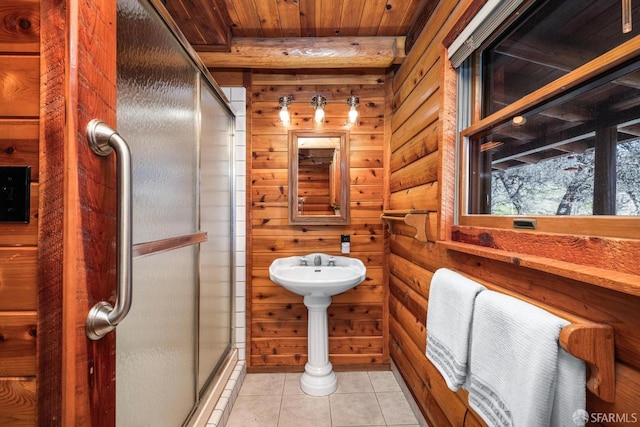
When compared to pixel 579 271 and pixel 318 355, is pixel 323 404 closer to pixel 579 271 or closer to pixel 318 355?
pixel 318 355

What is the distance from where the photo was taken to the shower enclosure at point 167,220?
854 mm

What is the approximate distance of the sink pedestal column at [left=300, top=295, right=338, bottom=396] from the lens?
1.79 meters

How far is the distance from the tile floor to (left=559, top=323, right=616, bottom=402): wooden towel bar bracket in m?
1.28

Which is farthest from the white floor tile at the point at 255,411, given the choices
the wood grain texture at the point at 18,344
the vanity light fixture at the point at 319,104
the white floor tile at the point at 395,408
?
the vanity light fixture at the point at 319,104

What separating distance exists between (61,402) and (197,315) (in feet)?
2.88

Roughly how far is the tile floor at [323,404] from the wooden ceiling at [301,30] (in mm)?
2282

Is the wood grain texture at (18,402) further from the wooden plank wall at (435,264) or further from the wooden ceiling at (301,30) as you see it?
the wooden ceiling at (301,30)

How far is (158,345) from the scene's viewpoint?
1022mm

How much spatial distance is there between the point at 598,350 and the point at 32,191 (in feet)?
4.19

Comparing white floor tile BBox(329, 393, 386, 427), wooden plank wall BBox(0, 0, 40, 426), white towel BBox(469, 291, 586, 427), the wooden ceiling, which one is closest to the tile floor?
white floor tile BBox(329, 393, 386, 427)

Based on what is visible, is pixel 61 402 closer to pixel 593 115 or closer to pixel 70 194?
pixel 70 194

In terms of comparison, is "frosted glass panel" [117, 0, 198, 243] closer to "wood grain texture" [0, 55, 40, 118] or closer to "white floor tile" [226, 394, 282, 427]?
"wood grain texture" [0, 55, 40, 118]

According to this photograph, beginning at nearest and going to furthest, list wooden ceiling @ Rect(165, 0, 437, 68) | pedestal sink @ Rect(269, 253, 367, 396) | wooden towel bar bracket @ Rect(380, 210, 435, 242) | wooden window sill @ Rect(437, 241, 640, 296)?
wooden window sill @ Rect(437, 241, 640, 296) < wooden towel bar bracket @ Rect(380, 210, 435, 242) < wooden ceiling @ Rect(165, 0, 437, 68) < pedestal sink @ Rect(269, 253, 367, 396)

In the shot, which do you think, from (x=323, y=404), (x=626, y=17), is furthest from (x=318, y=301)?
(x=626, y=17)
